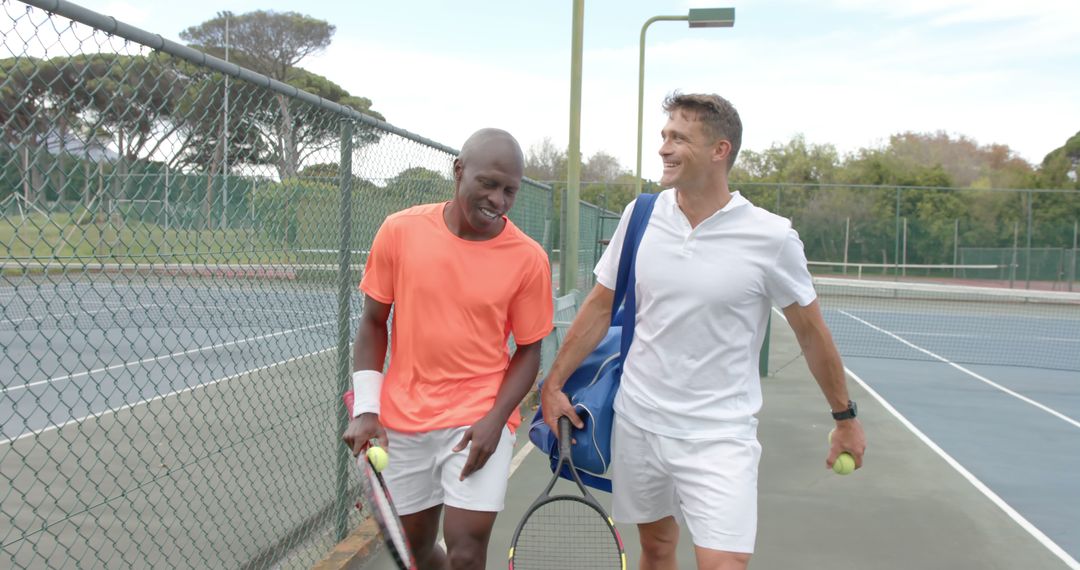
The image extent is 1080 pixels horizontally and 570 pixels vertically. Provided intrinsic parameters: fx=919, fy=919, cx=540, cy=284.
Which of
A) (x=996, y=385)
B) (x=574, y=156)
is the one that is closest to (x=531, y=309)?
(x=574, y=156)

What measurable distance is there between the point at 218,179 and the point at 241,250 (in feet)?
1.43

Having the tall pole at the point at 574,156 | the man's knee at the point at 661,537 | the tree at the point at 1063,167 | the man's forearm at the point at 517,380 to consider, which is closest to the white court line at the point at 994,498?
the man's knee at the point at 661,537

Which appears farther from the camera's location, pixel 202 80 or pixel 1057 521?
pixel 1057 521

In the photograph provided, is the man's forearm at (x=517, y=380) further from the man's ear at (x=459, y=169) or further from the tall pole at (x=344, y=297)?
the tall pole at (x=344, y=297)

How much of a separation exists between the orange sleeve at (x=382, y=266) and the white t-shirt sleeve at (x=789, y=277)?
128cm

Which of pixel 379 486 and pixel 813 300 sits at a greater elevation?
pixel 813 300

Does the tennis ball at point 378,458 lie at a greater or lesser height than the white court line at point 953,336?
greater

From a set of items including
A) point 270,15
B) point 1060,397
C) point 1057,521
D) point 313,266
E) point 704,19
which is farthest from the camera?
point 270,15

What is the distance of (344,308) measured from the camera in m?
4.69

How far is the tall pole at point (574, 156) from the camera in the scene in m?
8.24

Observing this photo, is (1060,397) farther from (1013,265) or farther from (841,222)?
(1013,265)

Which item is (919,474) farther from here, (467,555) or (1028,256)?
(1028,256)

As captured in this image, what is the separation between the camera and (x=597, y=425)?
3377 mm

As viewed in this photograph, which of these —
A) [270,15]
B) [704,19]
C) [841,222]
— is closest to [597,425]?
[704,19]
